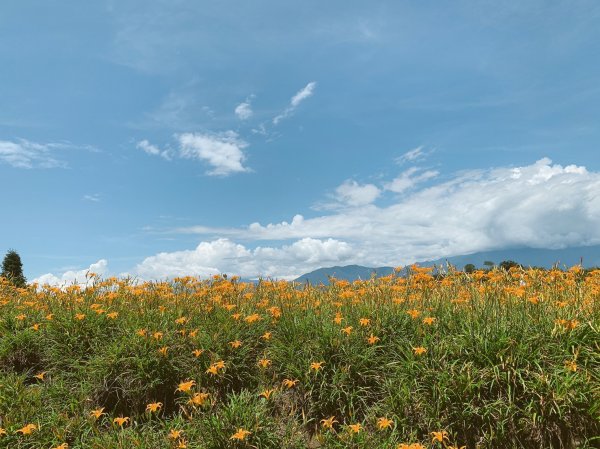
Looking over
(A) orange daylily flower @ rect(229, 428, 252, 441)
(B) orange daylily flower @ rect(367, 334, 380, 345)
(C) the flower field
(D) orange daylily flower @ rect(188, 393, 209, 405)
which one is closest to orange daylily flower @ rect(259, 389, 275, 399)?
(C) the flower field

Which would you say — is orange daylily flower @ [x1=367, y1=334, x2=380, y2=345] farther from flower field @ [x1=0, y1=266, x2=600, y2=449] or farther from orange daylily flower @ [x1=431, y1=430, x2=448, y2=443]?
orange daylily flower @ [x1=431, y1=430, x2=448, y2=443]

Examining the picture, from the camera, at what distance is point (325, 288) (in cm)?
819

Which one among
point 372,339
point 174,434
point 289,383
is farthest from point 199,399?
point 372,339

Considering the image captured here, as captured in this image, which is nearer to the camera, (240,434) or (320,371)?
(240,434)

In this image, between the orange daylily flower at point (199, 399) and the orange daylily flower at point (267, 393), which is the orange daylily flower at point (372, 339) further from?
the orange daylily flower at point (199, 399)

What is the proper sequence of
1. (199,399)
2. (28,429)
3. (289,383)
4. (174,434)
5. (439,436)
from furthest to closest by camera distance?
(289,383), (28,429), (199,399), (174,434), (439,436)

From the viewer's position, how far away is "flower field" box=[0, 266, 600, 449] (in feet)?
13.7

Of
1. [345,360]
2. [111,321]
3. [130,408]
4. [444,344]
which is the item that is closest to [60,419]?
[130,408]

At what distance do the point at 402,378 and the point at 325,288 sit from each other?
3695 mm

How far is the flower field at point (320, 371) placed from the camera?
4188 millimetres

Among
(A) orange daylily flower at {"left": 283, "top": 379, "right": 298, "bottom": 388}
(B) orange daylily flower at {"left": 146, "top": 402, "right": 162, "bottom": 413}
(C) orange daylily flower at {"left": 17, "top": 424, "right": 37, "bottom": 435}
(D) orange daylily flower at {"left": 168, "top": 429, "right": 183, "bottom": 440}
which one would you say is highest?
(A) orange daylily flower at {"left": 283, "top": 379, "right": 298, "bottom": 388}

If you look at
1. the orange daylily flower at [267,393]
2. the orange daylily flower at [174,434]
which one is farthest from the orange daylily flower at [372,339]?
the orange daylily flower at [174,434]

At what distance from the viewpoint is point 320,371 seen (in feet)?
16.0

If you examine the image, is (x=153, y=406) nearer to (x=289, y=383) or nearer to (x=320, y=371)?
(x=289, y=383)
